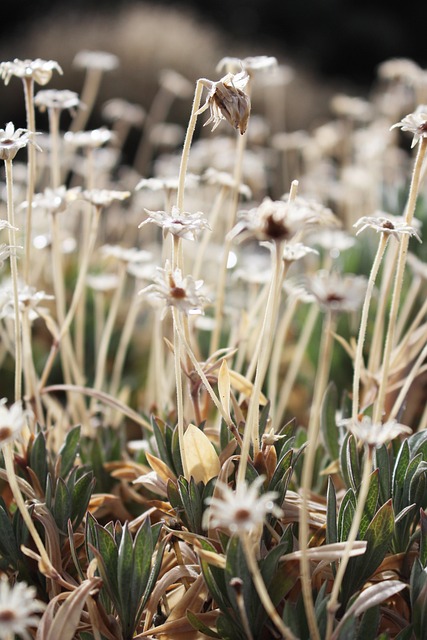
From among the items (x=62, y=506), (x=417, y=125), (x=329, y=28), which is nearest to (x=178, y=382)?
(x=62, y=506)

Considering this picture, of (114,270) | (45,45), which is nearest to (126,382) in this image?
(114,270)

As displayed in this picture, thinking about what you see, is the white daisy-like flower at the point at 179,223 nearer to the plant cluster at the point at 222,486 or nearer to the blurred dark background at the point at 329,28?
the plant cluster at the point at 222,486

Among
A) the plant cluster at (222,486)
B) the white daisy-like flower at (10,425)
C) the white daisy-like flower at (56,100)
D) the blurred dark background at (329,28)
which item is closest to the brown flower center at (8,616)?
the plant cluster at (222,486)

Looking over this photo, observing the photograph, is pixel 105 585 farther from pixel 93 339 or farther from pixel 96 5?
pixel 96 5

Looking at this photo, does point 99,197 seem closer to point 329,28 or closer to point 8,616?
point 8,616

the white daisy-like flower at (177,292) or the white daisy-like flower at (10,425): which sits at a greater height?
the white daisy-like flower at (177,292)

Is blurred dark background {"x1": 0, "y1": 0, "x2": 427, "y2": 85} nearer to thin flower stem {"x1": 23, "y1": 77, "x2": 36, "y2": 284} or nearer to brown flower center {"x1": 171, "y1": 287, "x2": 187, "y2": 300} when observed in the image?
thin flower stem {"x1": 23, "y1": 77, "x2": 36, "y2": 284}

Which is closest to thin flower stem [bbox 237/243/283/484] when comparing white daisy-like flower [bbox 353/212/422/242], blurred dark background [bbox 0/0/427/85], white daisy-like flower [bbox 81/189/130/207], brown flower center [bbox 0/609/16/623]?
white daisy-like flower [bbox 353/212/422/242]

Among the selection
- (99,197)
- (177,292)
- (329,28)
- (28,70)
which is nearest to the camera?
(177,292)

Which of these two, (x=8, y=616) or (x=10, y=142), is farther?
(x=10, y=142)
